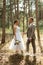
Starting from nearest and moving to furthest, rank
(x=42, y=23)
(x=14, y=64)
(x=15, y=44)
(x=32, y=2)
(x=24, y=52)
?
(x=14, y=64) → (x=15, y=44) → (x=24, y=52) → (x=42, y=23) → (x=32, y=2)

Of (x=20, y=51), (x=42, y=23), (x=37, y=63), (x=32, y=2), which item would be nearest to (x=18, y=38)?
(x=20, y=51)

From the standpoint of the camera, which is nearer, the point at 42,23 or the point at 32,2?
the point at 42,23

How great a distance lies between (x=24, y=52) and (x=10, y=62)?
95.5 inches

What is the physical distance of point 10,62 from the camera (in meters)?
9.32

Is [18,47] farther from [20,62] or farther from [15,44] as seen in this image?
[20,62]

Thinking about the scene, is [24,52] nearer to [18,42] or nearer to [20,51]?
[20,51]

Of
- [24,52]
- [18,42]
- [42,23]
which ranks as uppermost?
[18,42]

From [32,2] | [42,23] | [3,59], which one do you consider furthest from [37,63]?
[32,2]

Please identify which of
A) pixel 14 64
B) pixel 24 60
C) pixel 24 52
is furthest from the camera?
pixel 24 52

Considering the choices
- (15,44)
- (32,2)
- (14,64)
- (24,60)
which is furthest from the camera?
(32,2)

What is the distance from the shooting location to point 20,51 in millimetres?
11680

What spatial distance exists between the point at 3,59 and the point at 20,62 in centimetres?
100

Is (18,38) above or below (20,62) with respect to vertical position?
above

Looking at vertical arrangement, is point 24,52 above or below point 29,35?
below
